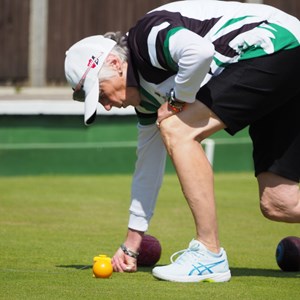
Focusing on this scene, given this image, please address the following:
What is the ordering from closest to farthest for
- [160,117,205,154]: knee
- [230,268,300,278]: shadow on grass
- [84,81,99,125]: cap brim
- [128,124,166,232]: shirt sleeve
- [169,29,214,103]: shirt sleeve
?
[169,29,214,103]: shirt sleeve < [160,117,205,154]: knee < [84,81,99,125]: cap brim < [230,268,300,278]: shadow on grass < [128,124,166,232]: shirt sleeve

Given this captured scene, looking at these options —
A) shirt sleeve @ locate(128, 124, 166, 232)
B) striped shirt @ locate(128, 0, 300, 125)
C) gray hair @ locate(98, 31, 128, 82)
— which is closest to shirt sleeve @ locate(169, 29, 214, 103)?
striped shirt @ locate(128, 0, 300, 125)

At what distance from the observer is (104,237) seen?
791cm

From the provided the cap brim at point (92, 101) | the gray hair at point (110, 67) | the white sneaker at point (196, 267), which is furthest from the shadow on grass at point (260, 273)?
the gray hair at point (110, 67)

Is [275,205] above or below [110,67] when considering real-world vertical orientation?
below

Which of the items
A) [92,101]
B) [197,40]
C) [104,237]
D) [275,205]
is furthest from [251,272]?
[104,237]

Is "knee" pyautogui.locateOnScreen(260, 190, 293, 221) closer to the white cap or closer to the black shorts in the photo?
the black shorts

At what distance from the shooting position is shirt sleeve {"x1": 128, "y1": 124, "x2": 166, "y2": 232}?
6234mm

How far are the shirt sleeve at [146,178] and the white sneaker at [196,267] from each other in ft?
2.13

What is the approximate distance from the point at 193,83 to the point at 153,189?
3.36 ft

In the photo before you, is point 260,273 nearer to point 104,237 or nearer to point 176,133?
point 176,133

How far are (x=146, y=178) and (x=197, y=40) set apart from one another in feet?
3.79

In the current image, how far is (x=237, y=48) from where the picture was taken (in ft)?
18.6

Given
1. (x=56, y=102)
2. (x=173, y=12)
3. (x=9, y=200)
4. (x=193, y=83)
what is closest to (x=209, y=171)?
(x=193, y=83)

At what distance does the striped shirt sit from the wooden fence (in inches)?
379
